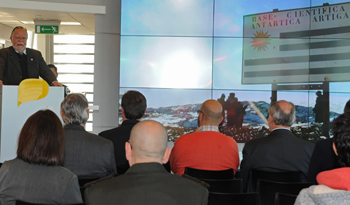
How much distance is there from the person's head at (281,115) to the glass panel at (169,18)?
277cm

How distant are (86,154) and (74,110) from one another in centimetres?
44

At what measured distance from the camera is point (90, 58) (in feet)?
35.6

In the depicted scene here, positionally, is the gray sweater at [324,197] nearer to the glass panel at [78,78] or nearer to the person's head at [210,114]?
the person's head at [210,114]

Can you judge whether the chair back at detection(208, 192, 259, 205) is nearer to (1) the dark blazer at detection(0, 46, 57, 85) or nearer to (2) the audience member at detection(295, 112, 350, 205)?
(2) the audience member at detection(295, 112, 350, 205)

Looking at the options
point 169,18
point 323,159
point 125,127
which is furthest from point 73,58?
point 323,159

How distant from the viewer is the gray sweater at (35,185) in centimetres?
187

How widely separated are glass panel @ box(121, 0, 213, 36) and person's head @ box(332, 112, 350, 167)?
15.0 feet

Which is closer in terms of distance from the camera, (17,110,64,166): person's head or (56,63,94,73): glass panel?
(17,110,64,166): person's head

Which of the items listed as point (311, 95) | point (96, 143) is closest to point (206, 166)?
point (96, 143)

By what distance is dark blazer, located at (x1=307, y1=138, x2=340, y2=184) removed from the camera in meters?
2.33

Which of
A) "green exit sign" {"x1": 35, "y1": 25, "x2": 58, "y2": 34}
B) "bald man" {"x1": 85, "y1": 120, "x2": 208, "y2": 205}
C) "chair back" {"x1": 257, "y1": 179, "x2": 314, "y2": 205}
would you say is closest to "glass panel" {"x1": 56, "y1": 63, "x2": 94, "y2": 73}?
"green exit sign" {"x1": 35, "y1": 25, "x2": 58, "y2": 34}

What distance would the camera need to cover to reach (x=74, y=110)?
2.94 metres

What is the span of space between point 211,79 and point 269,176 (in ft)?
10.5

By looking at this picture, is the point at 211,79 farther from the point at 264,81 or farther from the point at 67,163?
the point at 67,163
